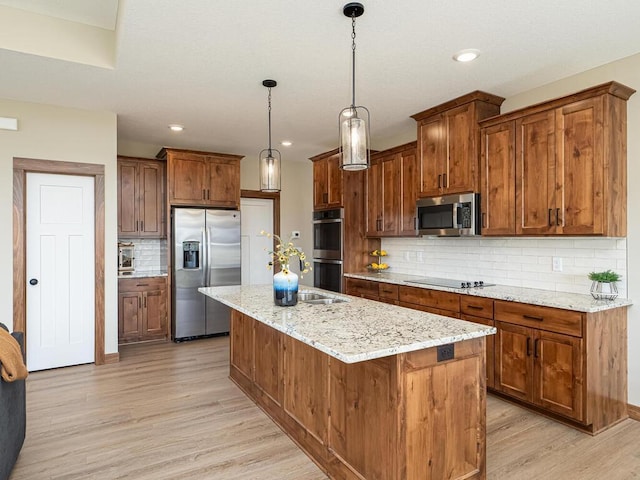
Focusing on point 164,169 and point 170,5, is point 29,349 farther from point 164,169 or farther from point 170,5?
point 170,5

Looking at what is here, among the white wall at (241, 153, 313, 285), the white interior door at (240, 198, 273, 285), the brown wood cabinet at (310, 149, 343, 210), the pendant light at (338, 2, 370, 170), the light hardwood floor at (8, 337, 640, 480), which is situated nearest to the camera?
the pendant light at (338, 2, 370, 170)

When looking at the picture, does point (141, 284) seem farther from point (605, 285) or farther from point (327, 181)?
point (605, 285)

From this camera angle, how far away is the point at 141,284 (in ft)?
16.8

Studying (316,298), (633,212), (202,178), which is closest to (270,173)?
(316,298)

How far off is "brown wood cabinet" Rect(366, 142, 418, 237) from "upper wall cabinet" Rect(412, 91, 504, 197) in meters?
0.26

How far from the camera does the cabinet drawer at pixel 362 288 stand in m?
4.59

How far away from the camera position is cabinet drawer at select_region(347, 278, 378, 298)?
4.59 metres

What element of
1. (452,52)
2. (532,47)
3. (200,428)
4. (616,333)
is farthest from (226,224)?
(616,333)

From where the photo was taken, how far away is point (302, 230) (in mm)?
7051

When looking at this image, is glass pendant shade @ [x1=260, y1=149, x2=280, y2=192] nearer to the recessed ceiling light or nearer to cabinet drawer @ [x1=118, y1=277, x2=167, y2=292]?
the recessed ceiling light

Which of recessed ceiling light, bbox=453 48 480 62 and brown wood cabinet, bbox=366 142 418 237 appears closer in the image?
recessed ceiling light, bbox=453 48 480 62

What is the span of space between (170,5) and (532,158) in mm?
2801

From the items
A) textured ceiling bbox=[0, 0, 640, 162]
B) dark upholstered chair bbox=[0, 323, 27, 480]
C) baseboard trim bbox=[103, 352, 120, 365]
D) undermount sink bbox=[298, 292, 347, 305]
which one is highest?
textured ceiling bbox=[0, 0, 640, 162]

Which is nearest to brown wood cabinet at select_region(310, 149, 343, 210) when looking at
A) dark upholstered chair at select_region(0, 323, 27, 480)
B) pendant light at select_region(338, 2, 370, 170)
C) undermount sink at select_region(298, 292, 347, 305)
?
undermount sink at select_region(298, 292, 347, 305)
